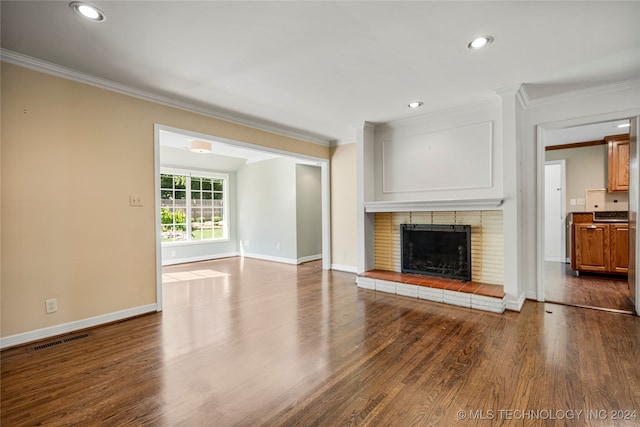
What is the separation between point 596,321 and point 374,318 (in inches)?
89.3

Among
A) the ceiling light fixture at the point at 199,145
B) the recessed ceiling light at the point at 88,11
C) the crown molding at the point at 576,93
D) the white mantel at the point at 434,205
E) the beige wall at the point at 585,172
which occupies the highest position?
the recessed ceiling light at the point at 88,11

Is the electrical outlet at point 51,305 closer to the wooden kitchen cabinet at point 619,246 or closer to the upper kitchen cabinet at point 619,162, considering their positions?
the wooden kitchen cabinet at point 619,246

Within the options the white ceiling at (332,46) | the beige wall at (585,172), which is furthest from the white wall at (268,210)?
the beige wall at (585,172)

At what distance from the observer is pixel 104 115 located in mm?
3223

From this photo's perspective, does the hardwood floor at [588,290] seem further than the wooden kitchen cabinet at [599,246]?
No

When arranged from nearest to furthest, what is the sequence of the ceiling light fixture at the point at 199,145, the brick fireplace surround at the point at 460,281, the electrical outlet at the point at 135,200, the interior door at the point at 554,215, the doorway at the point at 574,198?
the electrical outlet at the point at 135,200, the brick fireplace surround at the point at 460,281, the doorway at the point at 574,198, the ceiling light fixture at the point at 199,145, the interior door at the point at 554,215

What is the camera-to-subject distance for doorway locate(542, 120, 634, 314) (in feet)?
14.4

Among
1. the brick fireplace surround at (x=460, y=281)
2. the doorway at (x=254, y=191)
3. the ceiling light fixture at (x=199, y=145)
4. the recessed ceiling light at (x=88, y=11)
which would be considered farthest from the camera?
the doorway at (x=254, y=191)

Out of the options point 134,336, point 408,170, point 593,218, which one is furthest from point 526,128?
point 134,336

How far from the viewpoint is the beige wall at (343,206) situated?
5.80 m

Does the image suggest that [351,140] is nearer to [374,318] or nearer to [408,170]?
[408,170]

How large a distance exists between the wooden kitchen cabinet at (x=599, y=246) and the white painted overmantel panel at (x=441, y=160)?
2.69 meters

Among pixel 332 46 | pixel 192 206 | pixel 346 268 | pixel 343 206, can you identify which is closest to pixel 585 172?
pixel 343 206

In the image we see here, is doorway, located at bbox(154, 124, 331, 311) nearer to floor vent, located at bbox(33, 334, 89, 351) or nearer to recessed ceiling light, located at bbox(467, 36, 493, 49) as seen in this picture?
recessed ceiling light, located at bbox(467, 36, 493, 49)
